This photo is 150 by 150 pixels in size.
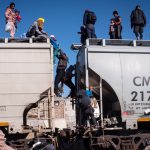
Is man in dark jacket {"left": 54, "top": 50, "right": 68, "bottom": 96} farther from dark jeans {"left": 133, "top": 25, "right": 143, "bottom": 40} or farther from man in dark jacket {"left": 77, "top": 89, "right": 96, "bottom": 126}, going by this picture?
dark jeans {"left": 133, "top": 25, "right": 143, "bottom": 40}

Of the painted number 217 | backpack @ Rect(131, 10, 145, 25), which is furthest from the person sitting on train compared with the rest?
backpack @ Rect(131, 10, 145, 25)

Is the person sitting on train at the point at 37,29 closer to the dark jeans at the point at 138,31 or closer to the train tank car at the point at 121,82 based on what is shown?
the train tank car at the point at 121,82

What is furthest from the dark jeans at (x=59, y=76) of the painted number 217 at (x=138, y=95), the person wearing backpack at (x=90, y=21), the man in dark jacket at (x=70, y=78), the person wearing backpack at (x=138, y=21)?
the person wearing backpack at (x=138, y=21)

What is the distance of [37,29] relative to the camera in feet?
32.0

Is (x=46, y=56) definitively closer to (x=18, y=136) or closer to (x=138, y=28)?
(x=18, y=136)

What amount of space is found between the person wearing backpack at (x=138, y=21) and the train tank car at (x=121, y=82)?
1392 millimetres

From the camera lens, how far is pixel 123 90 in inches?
374

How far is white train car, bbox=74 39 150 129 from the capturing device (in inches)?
374

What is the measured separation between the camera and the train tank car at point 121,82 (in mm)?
9484

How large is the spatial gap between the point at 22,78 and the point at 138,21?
4.71m

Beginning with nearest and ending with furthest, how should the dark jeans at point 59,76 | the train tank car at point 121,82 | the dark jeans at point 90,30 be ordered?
the train tank car at point 121,82
the dark jeans at point 59,76
the dark jeans at point 90,30

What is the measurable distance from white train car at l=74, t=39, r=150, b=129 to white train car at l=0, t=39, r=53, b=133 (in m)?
1.25

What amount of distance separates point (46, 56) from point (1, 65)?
124cm

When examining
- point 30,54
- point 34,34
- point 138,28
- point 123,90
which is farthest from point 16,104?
point 138,28
